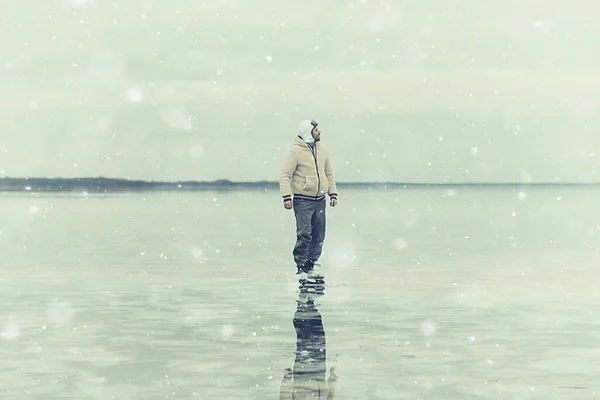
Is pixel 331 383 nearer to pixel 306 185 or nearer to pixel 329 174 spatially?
pixel 306 185

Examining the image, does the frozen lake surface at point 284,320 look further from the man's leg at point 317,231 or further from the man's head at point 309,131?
the man's head at point 309,131

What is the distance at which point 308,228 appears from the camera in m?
14.5

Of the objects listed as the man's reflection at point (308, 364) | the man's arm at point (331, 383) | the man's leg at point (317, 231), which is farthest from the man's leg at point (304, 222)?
the man's arm at point (331, 383)

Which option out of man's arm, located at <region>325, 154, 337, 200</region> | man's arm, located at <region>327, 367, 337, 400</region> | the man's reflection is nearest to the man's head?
man's arm, located at <region>325, 154, 337, 200</region>

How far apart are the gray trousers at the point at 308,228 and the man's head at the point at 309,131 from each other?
778mm

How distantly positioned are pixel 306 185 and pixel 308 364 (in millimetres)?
6850

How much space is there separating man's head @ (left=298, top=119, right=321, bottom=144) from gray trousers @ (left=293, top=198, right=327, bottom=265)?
0.78 meters

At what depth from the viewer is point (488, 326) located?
978 centimetres

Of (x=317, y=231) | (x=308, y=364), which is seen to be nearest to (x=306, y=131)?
(x=317, y=231)

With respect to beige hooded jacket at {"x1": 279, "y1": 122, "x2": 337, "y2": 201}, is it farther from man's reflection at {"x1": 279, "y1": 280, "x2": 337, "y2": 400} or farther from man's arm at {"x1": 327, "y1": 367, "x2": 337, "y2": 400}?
man's arm at {"x1": 327, "y1": 367, "x2": 337, "y2": 400}

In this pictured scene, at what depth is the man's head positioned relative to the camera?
14547 mm

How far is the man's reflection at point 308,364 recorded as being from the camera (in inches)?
263

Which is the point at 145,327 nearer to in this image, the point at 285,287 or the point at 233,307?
the point at 233,307

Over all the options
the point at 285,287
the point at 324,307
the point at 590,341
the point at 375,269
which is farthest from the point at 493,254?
the point at 590,341
